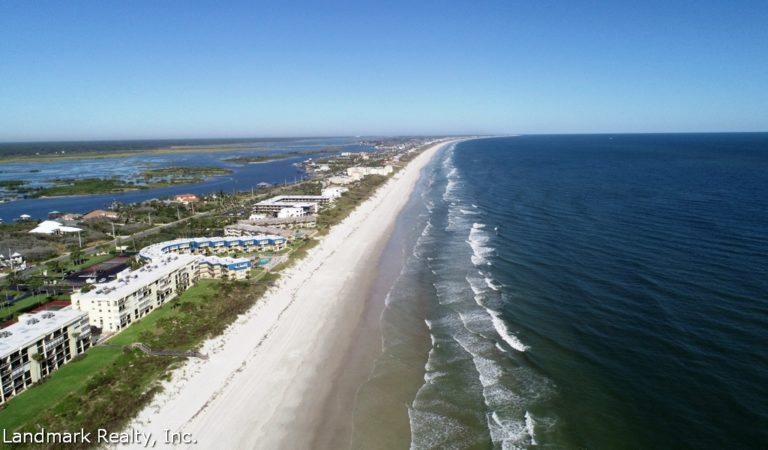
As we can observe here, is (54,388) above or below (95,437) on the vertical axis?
above

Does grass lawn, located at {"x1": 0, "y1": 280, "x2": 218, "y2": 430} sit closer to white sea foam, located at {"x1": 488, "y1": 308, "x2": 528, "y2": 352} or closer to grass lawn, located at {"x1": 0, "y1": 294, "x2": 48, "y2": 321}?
grass lawn, located at {"x1": 0, "y1": 294, "x2": 48, "y2": 321}

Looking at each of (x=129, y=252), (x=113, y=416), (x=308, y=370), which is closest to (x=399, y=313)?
(x=308, y=370)

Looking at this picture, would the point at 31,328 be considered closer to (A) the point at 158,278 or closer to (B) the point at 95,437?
(A) the point at 158,278

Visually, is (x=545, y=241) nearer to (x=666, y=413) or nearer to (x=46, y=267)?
(x=666, y=413)

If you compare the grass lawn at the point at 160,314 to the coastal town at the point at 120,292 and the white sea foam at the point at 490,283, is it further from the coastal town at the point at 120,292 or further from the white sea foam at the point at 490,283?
the white sea foam at the point at 490,283

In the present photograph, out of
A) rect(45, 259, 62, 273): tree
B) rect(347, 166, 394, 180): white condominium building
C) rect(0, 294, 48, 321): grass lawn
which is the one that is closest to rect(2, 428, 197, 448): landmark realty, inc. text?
rect(0, 294, 48, 321): grass lawn

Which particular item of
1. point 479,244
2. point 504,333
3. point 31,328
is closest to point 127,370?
point 31,328

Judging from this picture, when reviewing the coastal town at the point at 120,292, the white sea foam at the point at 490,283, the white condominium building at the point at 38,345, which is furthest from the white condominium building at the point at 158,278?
the white sea foam at the point at 490,283
